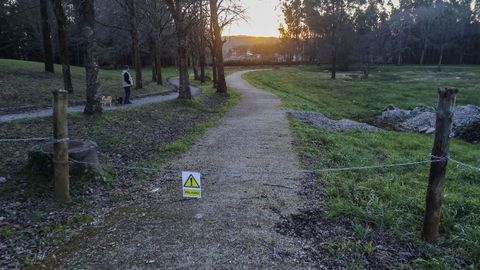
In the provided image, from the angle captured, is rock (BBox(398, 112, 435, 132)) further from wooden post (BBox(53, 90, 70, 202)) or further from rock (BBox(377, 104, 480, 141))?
wooden post (BBox(53, 90, 70, 202))

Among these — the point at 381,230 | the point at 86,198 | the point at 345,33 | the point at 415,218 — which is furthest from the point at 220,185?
the point at 345,33

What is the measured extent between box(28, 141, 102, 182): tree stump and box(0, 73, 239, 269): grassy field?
13cm

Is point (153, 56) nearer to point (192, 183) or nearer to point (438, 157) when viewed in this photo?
point (192, 183)

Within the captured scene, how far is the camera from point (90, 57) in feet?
36.1

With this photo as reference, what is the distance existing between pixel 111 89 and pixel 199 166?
16.0 meters

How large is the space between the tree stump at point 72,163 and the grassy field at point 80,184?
0.13 meters

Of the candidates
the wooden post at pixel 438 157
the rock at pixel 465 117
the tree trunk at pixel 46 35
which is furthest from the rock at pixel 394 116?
the tree trunk at pixel 46 35

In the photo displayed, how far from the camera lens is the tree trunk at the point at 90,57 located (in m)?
10.9

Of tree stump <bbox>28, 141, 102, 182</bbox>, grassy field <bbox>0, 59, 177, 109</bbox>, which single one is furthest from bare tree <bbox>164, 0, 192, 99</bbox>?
tree stump <bbox>28, 141, 102, 182</bbox>

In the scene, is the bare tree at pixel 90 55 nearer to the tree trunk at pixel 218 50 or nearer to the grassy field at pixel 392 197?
the grassy field at pixel 392 197

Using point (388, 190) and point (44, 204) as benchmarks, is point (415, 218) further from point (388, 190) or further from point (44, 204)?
point (44, 204)

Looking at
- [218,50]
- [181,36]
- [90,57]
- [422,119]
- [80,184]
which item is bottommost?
[422,119]

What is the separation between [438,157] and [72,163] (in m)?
5.34

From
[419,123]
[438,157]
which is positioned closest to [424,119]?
[419,123]
